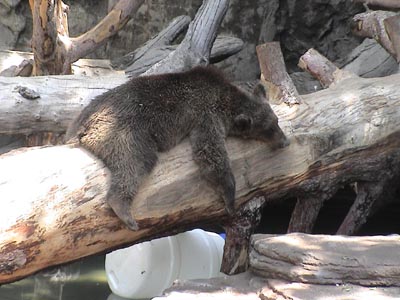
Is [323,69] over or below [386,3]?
below

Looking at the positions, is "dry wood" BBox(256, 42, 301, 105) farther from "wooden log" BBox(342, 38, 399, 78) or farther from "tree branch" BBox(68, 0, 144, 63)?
"wooden log" BBox(342, 38, 399, 78)

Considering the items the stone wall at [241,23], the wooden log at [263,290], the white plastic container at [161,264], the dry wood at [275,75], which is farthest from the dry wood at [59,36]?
the wooden log at [263,290]

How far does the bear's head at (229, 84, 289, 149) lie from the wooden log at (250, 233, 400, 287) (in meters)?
0.92

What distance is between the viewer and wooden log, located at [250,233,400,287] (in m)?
4.06

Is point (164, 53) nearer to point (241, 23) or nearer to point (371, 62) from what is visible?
point (371, 62)

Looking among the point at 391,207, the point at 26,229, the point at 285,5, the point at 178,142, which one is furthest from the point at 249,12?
the point at 26,229

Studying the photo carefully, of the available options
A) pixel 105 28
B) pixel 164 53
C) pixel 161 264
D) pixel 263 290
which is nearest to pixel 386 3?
pixel 164 53

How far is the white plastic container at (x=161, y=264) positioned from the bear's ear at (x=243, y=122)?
1.26 metres

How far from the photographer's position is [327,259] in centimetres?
415

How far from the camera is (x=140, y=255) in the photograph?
6.04m

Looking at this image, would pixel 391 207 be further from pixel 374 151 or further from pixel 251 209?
pixel 251 209

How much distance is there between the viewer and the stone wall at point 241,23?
10.2m

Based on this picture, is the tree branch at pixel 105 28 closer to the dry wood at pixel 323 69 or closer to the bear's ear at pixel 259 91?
the dry wood at pixel 323 69

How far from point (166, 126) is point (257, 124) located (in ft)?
2.29
